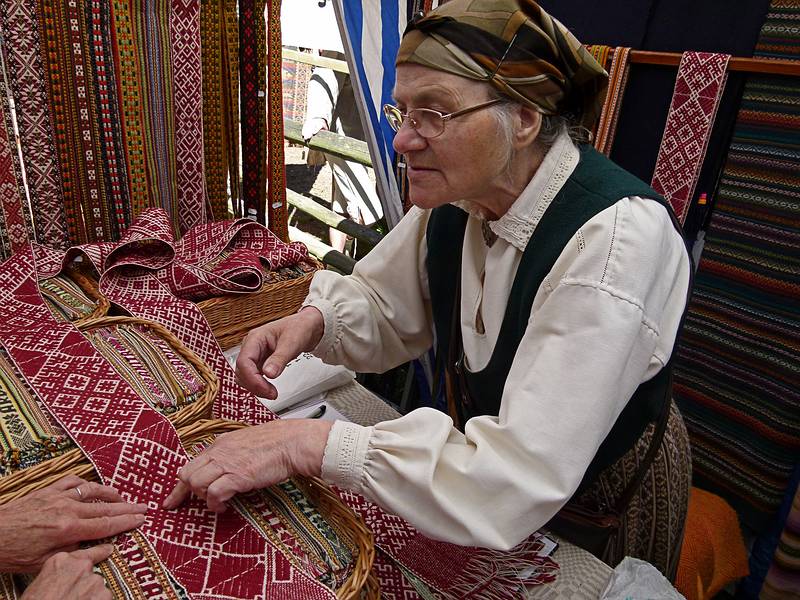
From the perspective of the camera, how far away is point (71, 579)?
0.80 meters

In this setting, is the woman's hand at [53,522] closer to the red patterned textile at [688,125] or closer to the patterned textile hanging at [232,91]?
the patterned textile hanging at [232,91]

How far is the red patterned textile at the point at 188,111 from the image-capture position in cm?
185

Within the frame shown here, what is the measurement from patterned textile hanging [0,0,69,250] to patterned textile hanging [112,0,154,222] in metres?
0.20

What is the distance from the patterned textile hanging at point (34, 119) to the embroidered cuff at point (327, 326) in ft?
3.10

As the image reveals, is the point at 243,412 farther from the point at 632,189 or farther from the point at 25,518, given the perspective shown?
the point at 632,189

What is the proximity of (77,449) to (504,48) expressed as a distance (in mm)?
993

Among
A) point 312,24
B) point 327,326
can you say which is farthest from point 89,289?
point 312,24

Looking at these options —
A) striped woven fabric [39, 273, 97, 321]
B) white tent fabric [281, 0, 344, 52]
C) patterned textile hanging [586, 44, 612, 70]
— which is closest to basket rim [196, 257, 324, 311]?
striped woven fabric [39, 273, 97, 321]

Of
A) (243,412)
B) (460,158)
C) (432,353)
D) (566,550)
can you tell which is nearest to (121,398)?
(243,412)

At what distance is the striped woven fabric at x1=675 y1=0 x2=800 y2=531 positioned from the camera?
1.80 metres

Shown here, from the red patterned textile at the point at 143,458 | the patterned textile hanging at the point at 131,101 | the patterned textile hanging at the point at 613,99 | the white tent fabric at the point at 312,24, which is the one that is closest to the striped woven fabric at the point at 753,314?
the patterned textile hanging at the point at 613,99

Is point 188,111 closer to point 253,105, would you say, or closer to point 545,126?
point 253,105

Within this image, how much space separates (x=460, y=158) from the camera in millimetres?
1090

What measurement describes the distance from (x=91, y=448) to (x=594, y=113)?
1.10 metres
